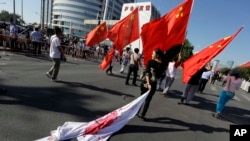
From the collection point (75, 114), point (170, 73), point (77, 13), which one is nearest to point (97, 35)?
point (170, 73)

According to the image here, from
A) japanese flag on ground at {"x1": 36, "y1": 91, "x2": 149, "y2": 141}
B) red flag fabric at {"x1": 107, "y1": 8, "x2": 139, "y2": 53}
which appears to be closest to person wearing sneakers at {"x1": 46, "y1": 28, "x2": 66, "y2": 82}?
red flag fabric at {"x1": 107, "y1": 8, "x2": 139, "y2": 53}

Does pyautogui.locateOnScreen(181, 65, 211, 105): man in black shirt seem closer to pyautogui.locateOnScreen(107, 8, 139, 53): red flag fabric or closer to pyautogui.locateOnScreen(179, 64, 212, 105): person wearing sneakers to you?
pyautogui.locateOnScreen(179, 64, 212, 105): person wearing sneakers

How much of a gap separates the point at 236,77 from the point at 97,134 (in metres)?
5.68

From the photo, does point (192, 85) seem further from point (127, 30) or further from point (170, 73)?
point (127, 30)

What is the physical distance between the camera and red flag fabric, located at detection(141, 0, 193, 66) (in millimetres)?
8281

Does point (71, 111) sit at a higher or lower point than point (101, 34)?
lower

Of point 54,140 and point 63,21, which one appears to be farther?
point 63,21

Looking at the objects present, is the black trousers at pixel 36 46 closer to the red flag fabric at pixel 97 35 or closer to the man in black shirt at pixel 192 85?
the red flag fabric at pixel 97 35

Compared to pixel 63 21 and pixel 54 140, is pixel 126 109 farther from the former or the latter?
pixel 63 21

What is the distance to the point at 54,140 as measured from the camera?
14.0ft

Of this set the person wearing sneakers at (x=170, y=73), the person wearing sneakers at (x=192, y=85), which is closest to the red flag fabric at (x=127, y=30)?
the person wearing sneakers at (x=170, y=73)

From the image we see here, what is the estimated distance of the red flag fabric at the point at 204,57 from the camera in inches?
291

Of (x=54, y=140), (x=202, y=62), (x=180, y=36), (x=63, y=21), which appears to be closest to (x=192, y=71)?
(x=202, y=62)

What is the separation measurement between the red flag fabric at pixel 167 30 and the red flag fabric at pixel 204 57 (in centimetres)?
79
